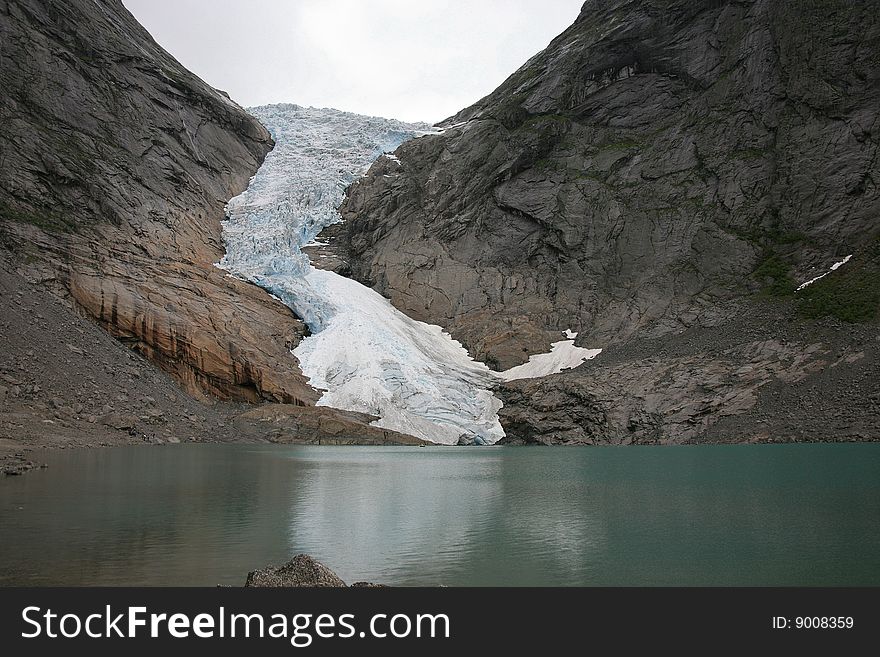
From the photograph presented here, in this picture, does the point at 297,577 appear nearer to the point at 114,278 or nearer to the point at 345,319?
the point at 114,278

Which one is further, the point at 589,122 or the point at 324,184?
the point at 324,184

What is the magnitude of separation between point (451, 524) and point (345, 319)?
1596 inches

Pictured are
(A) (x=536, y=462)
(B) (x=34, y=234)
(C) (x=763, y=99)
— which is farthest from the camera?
(C) (x=763, y=99)

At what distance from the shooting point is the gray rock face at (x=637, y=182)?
4888cm

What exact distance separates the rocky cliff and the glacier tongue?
6.67 ft

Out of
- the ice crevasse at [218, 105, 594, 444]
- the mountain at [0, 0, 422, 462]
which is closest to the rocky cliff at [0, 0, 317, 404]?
the mountain at [0, 0, 422, 462]

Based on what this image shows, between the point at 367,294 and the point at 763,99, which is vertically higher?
the point at 763,99

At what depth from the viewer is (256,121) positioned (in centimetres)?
7931

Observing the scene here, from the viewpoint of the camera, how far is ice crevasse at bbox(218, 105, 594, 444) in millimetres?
45094

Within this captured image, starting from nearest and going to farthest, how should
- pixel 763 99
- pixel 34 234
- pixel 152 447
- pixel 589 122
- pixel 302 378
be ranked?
pixel 152 447 → pixel 34 234 → pixel 302 378 → pixel 763 99 → pixel 589 122
